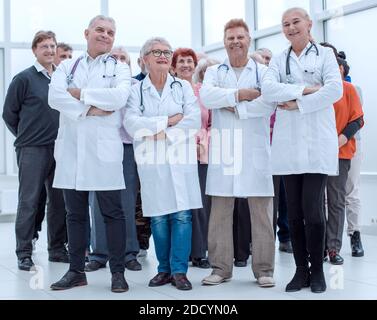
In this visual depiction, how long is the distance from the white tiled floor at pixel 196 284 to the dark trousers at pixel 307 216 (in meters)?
0.20

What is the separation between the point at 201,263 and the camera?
4.12m

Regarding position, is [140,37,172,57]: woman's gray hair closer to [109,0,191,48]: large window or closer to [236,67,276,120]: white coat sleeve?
[236,67,276,120]: white coat sleeve

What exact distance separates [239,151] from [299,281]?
2.47 feet

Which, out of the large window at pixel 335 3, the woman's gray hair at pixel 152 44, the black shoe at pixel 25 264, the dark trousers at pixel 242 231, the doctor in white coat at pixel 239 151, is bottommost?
the black shoe at pixel 25 264

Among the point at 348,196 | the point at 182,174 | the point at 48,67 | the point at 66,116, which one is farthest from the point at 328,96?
the point at 48,67

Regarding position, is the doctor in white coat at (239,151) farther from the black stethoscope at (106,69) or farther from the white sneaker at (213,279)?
the black stethoscope at (106,69)

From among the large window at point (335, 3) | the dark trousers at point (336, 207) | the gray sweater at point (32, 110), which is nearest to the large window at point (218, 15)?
the large window at point (335, 3)

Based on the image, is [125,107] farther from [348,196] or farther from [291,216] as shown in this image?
[348,196]

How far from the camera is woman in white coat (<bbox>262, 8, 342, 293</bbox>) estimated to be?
3.20 metres

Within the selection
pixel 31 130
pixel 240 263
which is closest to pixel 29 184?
pixel 31 130

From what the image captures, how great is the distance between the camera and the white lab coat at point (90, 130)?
3299 millimetres

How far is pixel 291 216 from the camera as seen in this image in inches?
131
